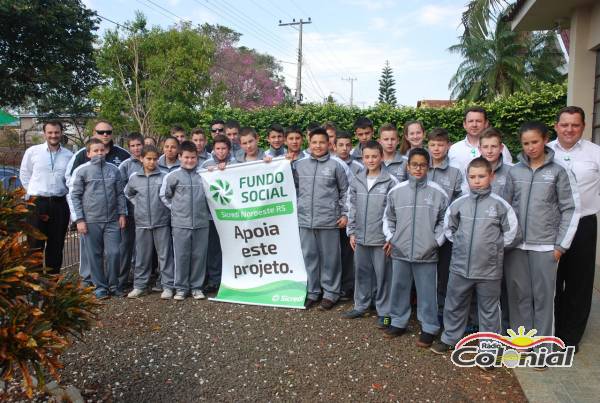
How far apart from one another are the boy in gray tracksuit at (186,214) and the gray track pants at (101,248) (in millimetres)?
751

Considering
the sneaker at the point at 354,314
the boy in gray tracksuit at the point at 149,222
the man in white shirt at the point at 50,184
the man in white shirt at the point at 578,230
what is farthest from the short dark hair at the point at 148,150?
the man in white shirt at the point at 578,230

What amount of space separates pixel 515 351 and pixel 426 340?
0.77 meters

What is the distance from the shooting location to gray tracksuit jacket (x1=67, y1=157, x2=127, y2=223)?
19.3 feet

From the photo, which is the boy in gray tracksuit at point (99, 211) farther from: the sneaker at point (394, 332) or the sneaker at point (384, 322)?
the sneaker at point (394, 332)

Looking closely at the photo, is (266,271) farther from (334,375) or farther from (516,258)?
(516,258)

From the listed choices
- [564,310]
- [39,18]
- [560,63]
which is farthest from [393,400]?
[560,63]

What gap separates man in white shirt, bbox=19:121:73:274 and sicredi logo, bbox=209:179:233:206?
2.08 metres

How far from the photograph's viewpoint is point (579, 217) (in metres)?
3.97

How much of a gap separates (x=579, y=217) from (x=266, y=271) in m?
3.34

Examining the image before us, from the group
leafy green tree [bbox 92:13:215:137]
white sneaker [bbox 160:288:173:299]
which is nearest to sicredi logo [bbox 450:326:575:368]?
white sneaker [bbox 160:288:173:299]

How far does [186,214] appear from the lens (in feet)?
19.2

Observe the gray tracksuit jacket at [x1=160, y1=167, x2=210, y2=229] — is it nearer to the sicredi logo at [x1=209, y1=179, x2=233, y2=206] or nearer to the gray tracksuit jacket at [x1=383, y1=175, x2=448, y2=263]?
the sicredi logo at [x1=209, y1=179, x2=233, y2=206]

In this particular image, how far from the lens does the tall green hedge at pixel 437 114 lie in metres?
10.7

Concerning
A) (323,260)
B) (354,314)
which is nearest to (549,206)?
(354,314)
